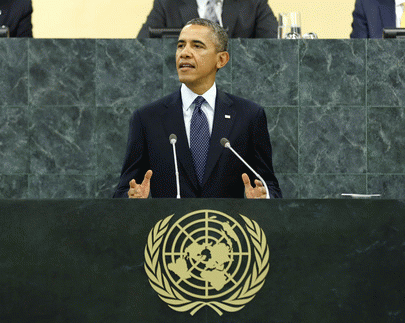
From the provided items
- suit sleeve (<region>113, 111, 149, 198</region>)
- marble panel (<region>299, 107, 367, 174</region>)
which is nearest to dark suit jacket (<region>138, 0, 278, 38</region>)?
marble panel (<region>299, 107, 367, 174</region>)

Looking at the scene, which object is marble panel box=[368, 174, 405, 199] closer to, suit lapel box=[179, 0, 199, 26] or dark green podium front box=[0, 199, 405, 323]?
suit lapel box=[179, 0, 199, 26]

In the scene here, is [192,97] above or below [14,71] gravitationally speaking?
below

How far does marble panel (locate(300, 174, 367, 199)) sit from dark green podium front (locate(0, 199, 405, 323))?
2.38 meters

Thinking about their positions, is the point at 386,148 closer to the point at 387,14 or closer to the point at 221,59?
the point at 387,14

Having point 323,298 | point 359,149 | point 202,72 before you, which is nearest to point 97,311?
point 323,298

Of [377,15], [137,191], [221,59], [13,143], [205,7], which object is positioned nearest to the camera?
[137,191]

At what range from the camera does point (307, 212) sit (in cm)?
174

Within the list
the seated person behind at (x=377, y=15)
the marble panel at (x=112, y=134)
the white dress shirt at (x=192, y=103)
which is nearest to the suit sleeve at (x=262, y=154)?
the white dress shirt at (x=192, y=103)

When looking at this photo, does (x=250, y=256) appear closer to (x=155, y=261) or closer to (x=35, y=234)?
(x=155, y=261)

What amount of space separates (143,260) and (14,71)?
2668 millimetres

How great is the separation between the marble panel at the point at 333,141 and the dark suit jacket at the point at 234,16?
589 millimetres

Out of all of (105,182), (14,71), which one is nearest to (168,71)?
(105,182)

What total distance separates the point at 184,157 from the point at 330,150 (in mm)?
1893

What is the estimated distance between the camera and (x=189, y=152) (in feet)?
7.89
